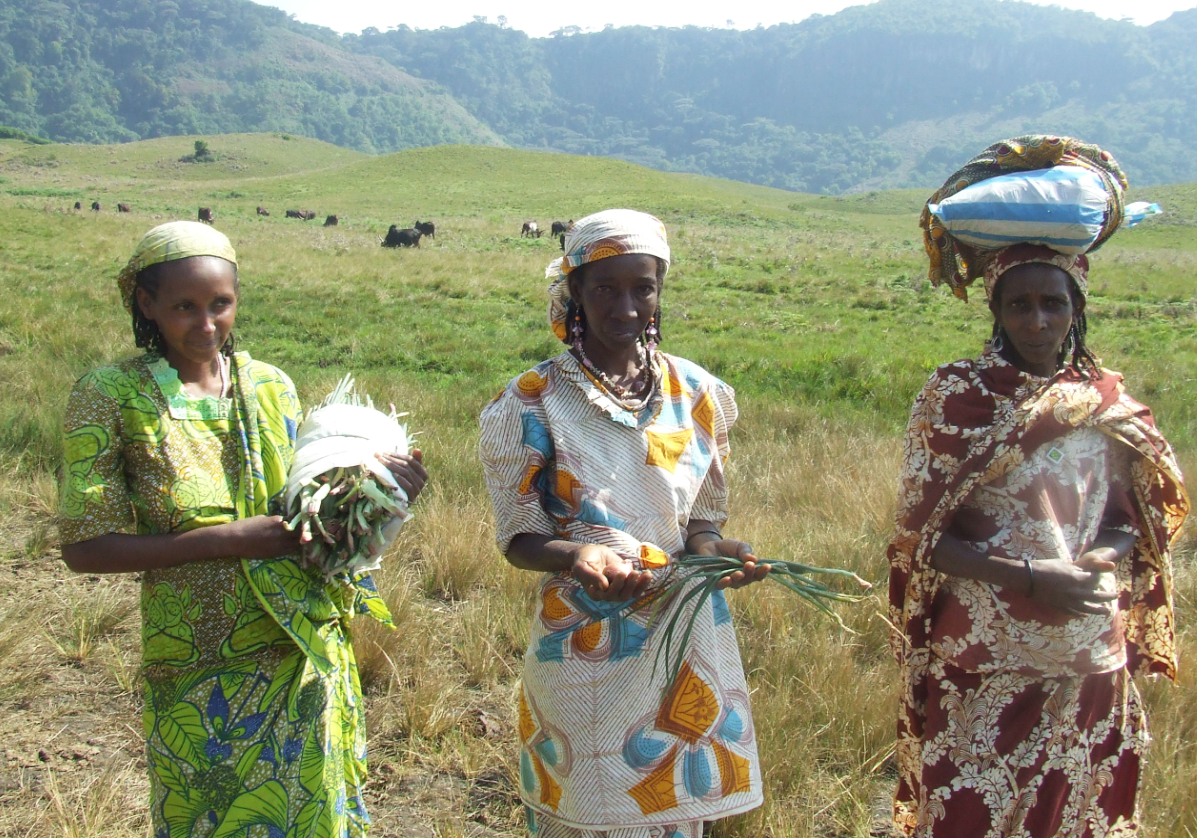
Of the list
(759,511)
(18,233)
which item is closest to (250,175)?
(18,233)

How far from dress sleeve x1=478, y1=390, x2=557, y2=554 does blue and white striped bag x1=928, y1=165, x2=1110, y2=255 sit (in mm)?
1176

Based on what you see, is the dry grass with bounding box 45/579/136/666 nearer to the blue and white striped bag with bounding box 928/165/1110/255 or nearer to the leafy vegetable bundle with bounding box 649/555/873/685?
the leafy vegetable bundle with bounding box 649/555/873/685

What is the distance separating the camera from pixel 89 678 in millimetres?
3686

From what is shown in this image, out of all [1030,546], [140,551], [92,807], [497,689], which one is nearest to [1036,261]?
[1030,546]

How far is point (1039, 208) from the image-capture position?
219 centimetres

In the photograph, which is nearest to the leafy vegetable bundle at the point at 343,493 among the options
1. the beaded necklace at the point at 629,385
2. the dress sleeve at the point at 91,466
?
the dress sleeve at the point at 91,466

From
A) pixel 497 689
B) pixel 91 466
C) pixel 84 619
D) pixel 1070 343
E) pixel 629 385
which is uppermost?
pixel 1070 343

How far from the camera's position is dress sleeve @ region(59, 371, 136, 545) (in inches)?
77.9

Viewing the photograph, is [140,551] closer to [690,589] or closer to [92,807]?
[690,589]

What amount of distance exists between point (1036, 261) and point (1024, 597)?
0.82m

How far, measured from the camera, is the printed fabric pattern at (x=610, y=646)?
2.04m

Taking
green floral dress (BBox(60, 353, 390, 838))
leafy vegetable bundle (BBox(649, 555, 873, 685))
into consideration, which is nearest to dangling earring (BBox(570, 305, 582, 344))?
leafy vegetable bundle (BBox(649, 555, 873, 685))

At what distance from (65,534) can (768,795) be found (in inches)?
84.0

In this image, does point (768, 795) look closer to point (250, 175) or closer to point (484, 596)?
point (484, 596)
